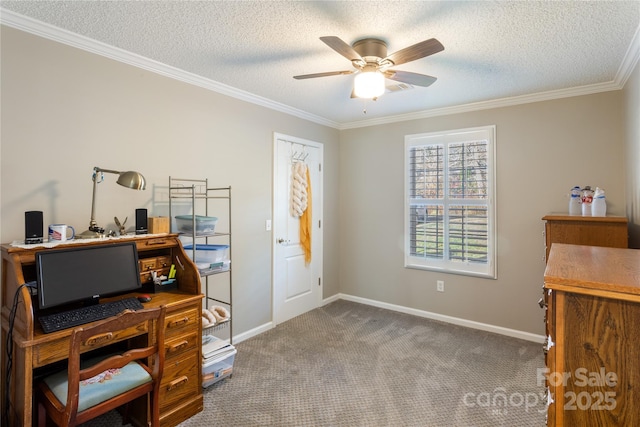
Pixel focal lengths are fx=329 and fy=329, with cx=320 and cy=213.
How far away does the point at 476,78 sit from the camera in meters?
2.88

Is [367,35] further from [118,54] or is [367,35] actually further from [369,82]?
[118,54]

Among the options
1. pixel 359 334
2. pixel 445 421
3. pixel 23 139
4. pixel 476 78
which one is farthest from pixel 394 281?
pixel 23 139

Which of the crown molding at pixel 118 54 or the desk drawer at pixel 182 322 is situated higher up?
the crown molding at pixel 118 54

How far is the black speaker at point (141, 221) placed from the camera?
235 centimetres

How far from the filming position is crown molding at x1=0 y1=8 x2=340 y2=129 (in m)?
1.97

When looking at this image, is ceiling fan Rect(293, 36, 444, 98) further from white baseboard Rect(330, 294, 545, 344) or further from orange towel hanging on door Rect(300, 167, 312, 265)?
white baseboard Rect(330, 294, 545, 344)

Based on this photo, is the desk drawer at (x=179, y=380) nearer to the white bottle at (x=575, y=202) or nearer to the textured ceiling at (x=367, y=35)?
the textured ceiling at (x=367, y=35)

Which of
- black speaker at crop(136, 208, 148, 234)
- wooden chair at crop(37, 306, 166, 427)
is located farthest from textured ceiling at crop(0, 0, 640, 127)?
wooden chair at crop(37, 306, 166, 427)

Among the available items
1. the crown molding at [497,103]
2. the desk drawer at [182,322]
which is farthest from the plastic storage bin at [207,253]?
the crown molding at [497,103]

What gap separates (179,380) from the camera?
2152 millimetres

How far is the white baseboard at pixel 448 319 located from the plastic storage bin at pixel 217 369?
2.03 metres

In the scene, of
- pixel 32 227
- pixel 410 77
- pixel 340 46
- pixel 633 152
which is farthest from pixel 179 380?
pixel 633 152

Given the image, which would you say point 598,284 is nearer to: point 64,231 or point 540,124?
point 64,231

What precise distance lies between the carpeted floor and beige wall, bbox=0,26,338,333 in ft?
2.23
